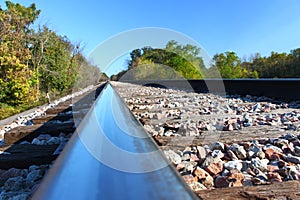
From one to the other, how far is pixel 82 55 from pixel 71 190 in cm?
2198

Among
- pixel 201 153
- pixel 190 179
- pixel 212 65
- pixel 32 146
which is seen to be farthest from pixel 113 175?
pixel 212 65

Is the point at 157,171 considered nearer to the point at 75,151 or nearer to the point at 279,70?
the point at 75,151

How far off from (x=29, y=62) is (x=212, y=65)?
14978 millimetres

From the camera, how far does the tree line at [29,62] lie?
7.68 m

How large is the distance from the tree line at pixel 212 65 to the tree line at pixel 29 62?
822cm

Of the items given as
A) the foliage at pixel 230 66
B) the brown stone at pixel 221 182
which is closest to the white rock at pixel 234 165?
the brown stone at pixel 221 182

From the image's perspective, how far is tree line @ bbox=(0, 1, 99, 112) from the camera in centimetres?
768

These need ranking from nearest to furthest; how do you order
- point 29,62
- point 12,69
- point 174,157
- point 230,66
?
point 174,157 < point 12,69 < point 29,62 < point 230,66

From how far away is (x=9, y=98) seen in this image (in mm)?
7996

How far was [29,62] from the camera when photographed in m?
11.4

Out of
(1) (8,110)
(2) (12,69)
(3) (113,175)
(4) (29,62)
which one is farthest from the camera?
(4) (29,62)

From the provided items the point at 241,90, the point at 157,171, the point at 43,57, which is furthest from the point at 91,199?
the point at 43,57

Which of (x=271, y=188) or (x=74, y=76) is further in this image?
(x=74, y=76)

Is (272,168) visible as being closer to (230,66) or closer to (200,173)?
(200,173)
